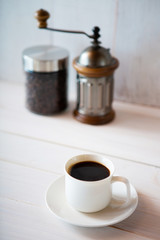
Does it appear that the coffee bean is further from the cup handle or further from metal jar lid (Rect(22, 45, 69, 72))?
the cup handle

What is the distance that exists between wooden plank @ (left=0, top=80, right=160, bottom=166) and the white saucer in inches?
7.7

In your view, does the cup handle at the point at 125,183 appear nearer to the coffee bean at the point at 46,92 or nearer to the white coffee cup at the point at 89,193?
the white coffee cup at the point at 89,193

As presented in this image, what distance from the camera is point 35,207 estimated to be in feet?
2.24

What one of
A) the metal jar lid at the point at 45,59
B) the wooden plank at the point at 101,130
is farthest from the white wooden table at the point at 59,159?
the metal jar lid at the point at 45,59

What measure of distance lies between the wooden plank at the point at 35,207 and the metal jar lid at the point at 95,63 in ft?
1.03

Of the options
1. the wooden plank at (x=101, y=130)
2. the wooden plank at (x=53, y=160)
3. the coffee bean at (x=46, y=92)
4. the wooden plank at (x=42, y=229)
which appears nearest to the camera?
the wooden plank at (x=42, y=229)

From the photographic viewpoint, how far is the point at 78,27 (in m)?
1.10

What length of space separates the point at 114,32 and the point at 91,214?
0.62 metres

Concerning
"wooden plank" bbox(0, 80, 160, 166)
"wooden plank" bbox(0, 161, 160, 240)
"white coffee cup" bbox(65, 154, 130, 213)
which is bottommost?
"wooden plank" bbox(0, 80, 160, 166)

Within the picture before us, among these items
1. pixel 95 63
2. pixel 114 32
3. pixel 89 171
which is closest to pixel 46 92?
pixel 95 63

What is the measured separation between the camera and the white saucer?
0.62 m

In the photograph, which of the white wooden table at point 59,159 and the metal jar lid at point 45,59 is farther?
the metal jar lid at point 45,59

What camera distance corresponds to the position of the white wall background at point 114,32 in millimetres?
1021

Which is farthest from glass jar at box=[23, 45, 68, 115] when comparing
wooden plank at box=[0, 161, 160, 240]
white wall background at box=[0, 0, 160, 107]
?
wooden plank at box=[0, 161, 160, 240]
